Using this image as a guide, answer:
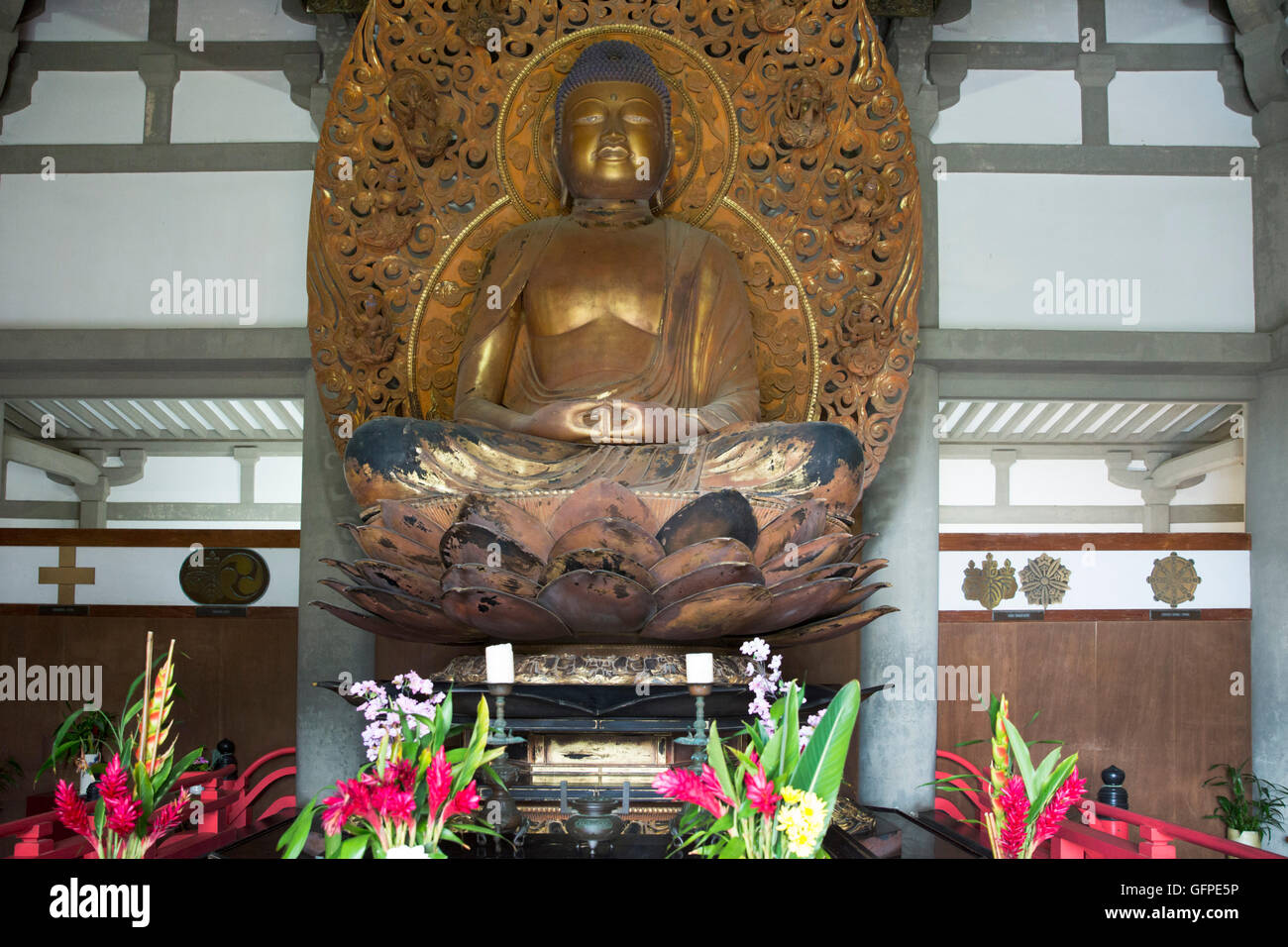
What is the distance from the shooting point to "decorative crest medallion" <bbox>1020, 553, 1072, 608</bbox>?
5680 millimetres

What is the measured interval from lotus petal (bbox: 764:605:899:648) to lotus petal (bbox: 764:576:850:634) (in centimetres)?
22

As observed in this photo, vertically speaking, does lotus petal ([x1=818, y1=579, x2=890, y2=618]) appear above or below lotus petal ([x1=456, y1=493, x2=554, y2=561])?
below

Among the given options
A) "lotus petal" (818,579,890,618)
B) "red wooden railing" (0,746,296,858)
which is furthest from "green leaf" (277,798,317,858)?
"lotus petal" (818,579,890,618)

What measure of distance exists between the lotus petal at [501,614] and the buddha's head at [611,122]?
1982 millimetres

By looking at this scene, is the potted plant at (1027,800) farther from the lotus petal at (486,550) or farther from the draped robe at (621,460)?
the lotus petal at (486,550)

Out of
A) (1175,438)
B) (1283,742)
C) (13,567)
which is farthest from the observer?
(1175,438)

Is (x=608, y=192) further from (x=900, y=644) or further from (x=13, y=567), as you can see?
(x=13, y=567)

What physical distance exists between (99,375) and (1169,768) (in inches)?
207

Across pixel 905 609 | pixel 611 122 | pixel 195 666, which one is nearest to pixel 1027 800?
pixel 905 609

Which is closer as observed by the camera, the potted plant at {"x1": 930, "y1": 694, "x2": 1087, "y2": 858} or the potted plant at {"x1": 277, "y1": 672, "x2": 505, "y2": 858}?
the potted plant at {"x1": 277, "y1": 672, "x2": 505, "y2": 858}

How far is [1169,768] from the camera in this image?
214 inches

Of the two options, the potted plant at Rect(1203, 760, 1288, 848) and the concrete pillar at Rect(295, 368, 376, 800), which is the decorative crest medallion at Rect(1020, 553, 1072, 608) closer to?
the potted plant at Rect(1203, 760, 1288, 848)
